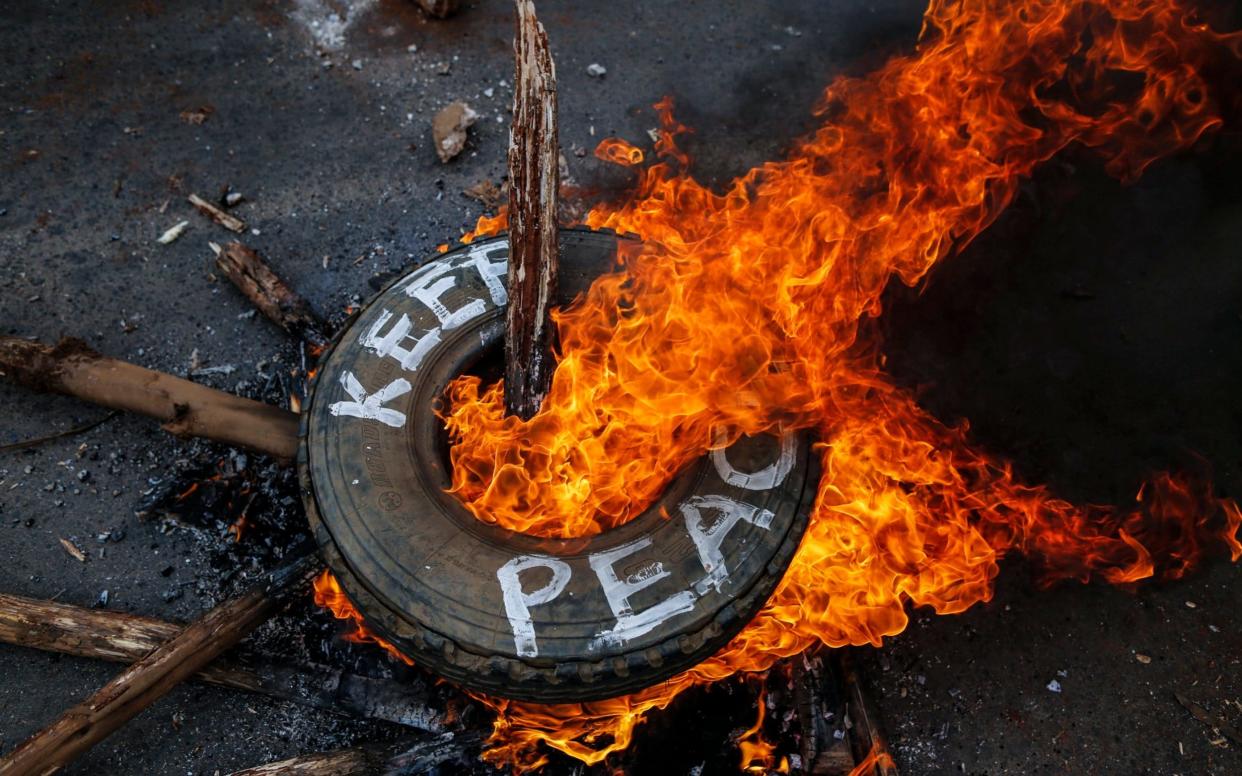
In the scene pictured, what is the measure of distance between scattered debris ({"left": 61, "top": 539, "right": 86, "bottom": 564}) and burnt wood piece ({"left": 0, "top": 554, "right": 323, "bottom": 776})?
1262 millimetres

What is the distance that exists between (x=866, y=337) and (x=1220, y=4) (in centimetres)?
388

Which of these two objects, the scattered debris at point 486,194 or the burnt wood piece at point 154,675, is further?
the scattered debris at point 486,194

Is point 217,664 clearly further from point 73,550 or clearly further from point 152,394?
point 152,394

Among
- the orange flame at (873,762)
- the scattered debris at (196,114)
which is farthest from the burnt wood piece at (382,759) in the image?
the scattered debris at (196,114)

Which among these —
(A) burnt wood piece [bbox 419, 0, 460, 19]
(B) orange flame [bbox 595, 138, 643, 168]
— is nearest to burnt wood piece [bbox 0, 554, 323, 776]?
(B) orange flame [bbox 595, 138, 643, 168]

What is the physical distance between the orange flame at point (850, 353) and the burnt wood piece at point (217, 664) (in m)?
0.58

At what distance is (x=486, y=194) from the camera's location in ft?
20.3

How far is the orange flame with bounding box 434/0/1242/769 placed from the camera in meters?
3.81

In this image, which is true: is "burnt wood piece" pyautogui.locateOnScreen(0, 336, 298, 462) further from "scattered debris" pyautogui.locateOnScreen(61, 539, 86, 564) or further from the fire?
the fire

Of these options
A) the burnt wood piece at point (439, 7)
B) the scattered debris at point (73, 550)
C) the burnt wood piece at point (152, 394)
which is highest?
the burnt wood piece at point (439, 7)

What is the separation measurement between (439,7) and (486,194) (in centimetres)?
234

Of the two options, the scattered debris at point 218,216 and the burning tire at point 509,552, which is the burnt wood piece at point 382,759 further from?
the scattered debris at point 218,216

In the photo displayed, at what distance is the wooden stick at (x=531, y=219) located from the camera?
3211 millimetres

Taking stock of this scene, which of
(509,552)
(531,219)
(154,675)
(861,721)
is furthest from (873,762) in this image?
(154,675)
